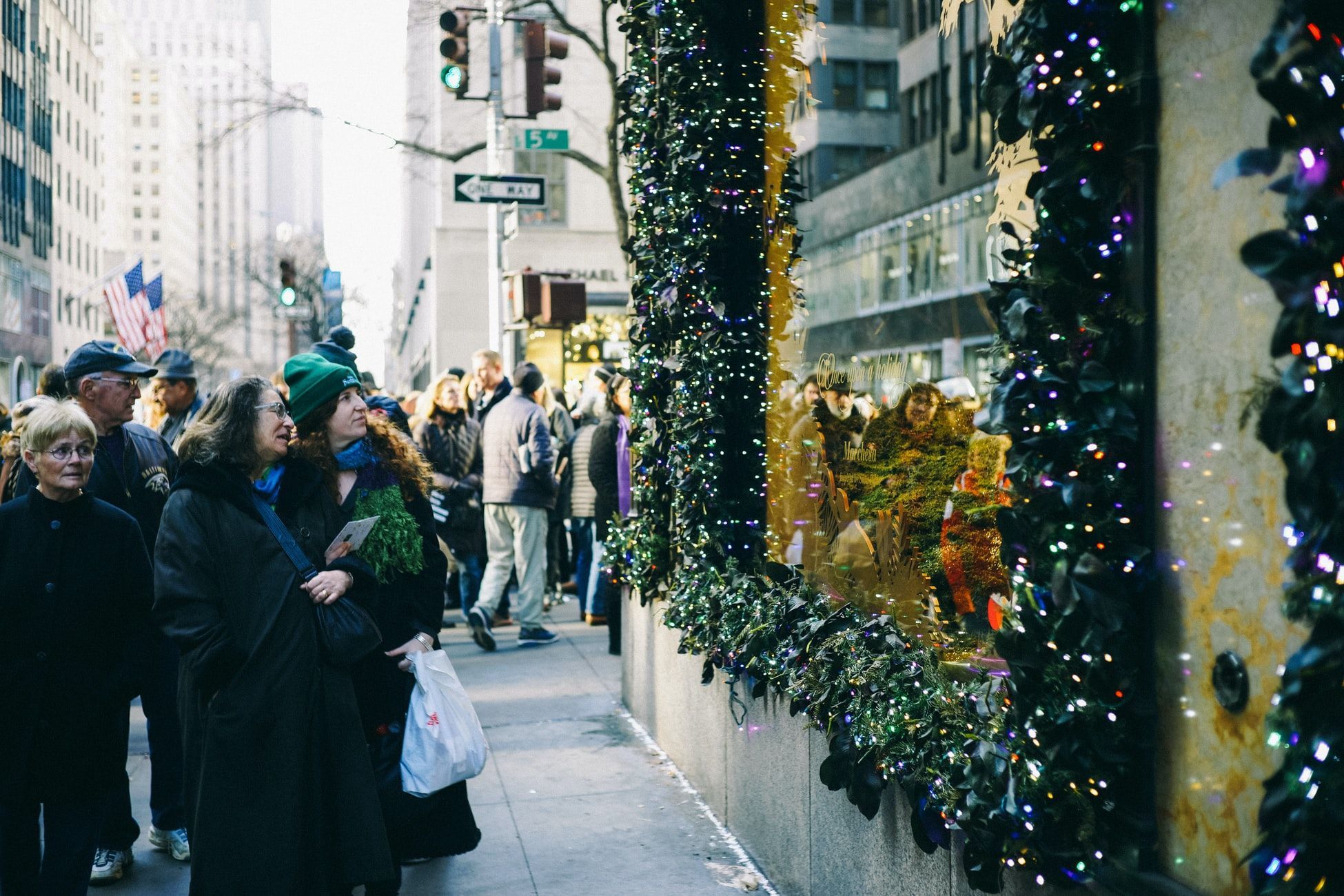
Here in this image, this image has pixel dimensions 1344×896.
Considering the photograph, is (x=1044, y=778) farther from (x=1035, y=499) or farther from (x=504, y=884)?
(x=504, y=884)

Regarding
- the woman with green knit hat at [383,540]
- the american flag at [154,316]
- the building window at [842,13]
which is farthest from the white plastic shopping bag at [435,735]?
the american flag at [154,316]

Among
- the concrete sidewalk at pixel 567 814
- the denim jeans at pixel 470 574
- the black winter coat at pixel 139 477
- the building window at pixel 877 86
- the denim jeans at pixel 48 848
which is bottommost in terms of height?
the concrete sidewalk at pixel 567 814

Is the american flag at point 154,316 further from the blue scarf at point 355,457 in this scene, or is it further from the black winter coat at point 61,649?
the blue scarf at point 355,457

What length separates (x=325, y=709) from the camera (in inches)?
163

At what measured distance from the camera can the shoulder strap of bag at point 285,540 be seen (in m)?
4.09

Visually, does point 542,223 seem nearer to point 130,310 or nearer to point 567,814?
point 130,310

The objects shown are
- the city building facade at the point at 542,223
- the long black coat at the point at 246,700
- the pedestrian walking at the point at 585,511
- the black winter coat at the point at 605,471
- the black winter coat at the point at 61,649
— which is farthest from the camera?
the city building facade at the point at 542,223

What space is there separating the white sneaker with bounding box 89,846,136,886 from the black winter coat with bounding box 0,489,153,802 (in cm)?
82

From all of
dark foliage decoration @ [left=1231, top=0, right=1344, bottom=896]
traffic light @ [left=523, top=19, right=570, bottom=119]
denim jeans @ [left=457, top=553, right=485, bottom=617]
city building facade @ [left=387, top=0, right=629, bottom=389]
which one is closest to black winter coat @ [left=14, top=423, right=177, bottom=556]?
dark foliage decoration @ [left=1231, top=0, right=1344, bottom=896]

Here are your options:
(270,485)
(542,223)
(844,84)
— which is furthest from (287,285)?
(542,223)

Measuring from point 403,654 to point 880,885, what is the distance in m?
Answer: 1.79

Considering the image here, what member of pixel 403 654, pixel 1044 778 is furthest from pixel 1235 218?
pixel 403 654

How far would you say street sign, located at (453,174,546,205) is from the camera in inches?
524

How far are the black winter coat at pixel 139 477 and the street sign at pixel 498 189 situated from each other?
7.53m
